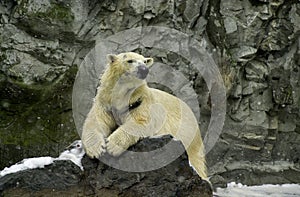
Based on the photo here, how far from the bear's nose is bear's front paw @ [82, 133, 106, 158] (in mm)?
579

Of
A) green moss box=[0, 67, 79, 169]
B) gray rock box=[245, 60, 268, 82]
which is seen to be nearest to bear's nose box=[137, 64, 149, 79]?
green moss box=[0, 67, 79, 169]

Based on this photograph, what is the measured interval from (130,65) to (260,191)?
412cm

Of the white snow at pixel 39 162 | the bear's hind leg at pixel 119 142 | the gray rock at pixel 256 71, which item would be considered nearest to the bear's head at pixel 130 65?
the bear's hind leg at pixel 119 142

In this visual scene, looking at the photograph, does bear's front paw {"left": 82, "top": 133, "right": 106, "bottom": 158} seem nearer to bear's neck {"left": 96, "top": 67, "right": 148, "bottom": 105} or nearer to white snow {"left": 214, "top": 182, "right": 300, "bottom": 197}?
bear's neck {"left": 96, "top": 67, "right": 148, "bottom": 105}

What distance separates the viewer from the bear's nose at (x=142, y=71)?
460 centimetres

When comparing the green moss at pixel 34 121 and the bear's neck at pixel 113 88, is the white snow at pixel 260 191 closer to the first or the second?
the green moss at pixel 34 121

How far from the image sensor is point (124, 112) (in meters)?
4.71

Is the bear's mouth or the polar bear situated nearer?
the polar bear

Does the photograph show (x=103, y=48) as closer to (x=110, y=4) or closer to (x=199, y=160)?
(x=110, y=4)

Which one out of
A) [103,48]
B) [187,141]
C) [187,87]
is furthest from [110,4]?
[187,141]

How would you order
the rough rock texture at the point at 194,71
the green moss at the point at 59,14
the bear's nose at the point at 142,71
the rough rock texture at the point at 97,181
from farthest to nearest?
1. the green moss at the point at 59,14
2. the rough rock texture at the point at 194,71
3. the bear's nose at the point at 142,71
4. the rough rock texture at the point at 97,181

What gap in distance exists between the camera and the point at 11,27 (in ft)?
28.0

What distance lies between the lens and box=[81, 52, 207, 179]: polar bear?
4.49 metres

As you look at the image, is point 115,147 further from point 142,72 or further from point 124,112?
point 142,72
